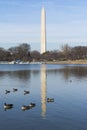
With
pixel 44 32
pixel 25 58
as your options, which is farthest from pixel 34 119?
pixel 25 58

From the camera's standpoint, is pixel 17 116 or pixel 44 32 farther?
pixel 44 32

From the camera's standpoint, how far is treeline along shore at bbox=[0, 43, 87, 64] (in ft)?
506

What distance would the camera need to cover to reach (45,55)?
163 meters

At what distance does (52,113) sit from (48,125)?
2.95 m

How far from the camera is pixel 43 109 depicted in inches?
862

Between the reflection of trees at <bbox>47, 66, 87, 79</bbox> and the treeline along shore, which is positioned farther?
the treeline along shore

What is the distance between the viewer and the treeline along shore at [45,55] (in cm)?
15438

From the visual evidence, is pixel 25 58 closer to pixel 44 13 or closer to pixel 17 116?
pixel 44 13

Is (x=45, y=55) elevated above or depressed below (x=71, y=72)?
above

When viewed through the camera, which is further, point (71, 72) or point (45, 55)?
point (45, 55)

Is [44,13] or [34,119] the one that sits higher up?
[44,13]

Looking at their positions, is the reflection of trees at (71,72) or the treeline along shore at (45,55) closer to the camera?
the reflection of trees at (71,72)

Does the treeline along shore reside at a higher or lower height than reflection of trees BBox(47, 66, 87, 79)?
higher

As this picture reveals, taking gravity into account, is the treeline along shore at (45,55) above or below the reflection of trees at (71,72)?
above
